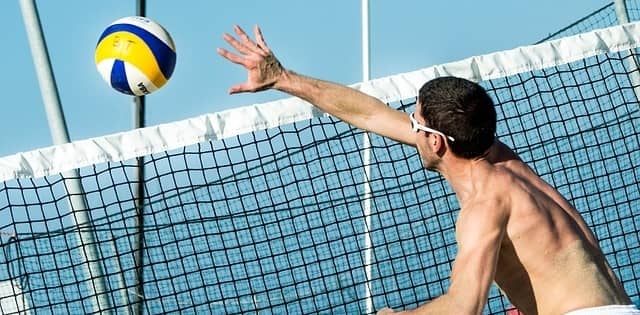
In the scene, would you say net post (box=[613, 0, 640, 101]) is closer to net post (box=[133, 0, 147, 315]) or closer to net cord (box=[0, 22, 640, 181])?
net cord (box=[0, 22, 640, 181])

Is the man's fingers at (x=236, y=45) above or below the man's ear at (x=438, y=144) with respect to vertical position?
above

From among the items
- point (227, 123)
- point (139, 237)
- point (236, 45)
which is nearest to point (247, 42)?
point (236, 45)

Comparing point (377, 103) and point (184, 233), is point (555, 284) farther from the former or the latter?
point (184, 233)

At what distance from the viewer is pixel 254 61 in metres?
6.01

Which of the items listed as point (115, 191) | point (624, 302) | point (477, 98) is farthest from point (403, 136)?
point (115, 191)

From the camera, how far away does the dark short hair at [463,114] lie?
5.02m

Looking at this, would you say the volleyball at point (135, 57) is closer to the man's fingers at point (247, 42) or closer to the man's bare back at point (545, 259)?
the man's fingers at point (247, 42)

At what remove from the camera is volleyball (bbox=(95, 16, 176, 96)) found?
7.59m

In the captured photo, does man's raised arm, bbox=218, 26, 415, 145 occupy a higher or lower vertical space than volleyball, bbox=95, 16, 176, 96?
lower

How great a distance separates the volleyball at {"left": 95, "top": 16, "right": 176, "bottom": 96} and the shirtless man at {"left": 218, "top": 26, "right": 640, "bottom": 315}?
2710 mm

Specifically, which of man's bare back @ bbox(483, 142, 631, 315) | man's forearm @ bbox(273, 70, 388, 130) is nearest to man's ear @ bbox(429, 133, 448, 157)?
man's bare back @ bbox(483, 142, 631, 315)

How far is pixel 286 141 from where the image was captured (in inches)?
303

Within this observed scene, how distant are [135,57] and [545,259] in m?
3.42

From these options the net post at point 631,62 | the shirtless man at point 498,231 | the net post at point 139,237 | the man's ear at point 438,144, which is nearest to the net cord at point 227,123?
the net post at point 139,237
